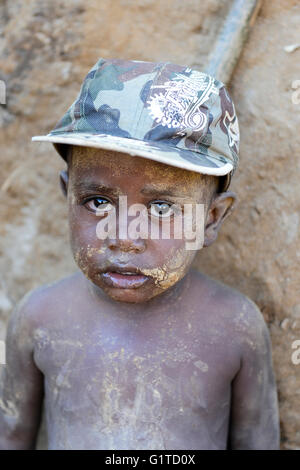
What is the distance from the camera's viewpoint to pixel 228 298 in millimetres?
1548

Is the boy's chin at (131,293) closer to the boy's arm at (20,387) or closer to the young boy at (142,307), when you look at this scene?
the young boy at (142,307)

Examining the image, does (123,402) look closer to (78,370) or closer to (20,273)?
(78,370)

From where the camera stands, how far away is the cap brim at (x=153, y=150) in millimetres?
1141

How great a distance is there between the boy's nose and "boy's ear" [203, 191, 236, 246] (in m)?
0.23

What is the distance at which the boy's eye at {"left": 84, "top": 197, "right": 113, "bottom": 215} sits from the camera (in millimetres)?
1282

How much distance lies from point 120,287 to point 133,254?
0.29ft

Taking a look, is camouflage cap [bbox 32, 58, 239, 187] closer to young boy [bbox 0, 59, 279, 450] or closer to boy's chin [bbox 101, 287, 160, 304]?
young boy [bbox 0, 59, 279, 450]

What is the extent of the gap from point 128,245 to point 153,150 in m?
0.23

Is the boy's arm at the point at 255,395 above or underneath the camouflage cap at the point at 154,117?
underneath

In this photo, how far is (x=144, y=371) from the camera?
148 centimetres
